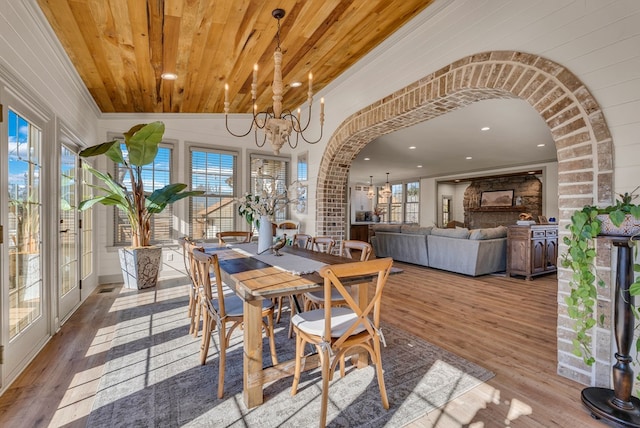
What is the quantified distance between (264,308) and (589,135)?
2435 millimetres

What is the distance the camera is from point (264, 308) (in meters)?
2.14

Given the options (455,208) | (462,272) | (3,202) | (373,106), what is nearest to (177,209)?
(3,202)

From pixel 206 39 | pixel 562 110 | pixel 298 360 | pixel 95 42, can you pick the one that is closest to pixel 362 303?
pixel 298 360

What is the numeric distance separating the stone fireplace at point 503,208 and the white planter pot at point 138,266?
9.87 metres

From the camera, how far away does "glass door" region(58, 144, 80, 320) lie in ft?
10.5

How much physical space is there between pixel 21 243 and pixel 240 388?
2.02 m

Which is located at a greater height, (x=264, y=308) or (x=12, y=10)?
(x=12, y=10)

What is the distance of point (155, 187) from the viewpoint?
502 cm

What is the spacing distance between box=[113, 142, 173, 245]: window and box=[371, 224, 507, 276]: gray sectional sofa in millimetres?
4758

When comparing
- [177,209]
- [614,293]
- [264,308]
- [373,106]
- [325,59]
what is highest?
[325,59]

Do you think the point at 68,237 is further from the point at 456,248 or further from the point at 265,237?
the point at 456,248

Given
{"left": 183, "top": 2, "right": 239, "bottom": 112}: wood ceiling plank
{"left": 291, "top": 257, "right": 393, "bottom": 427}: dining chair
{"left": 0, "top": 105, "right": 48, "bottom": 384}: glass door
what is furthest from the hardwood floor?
{"left": 183, "top": 2, "right": 239, "bottom": 112}: wood ceiling plank

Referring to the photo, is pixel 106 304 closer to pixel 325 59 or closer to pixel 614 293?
pixel 325 59

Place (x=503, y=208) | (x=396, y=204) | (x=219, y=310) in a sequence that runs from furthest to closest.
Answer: (x=396, y=204) → (x=503, y=208) → (x=219, y=310)
